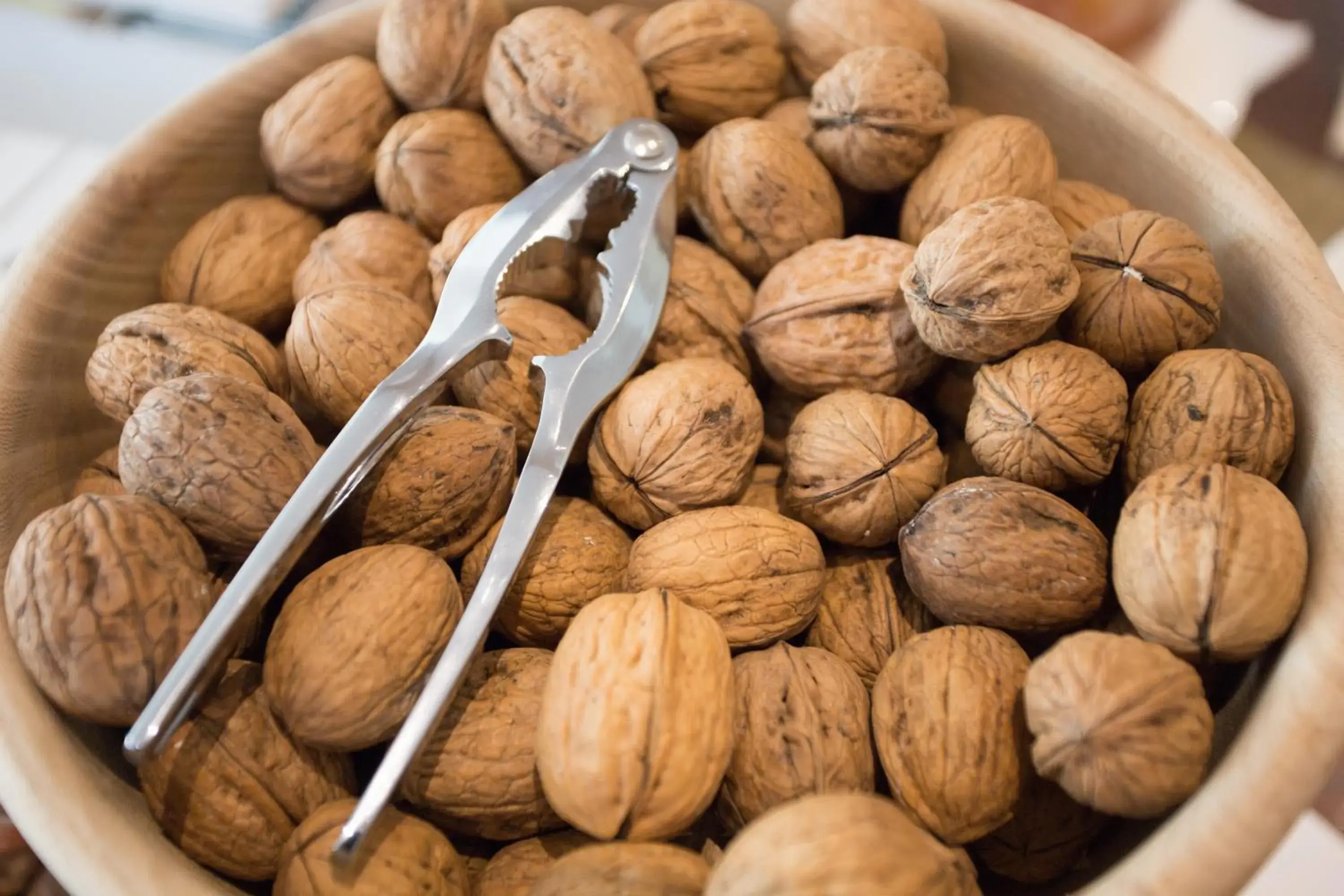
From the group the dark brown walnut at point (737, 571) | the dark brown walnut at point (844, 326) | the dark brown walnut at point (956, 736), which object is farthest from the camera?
the dark brown walnut at point (844, 326)

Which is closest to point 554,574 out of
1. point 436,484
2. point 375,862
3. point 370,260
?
point 436,484

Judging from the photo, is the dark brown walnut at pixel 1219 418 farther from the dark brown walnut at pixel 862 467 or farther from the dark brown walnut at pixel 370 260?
the dark brown walnut at pixel 370 260

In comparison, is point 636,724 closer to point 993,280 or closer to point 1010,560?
point 1010,560

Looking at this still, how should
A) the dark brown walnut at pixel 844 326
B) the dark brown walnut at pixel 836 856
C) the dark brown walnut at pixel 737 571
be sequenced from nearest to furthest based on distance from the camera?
the dark brown walnut at pixel 836 856 → the dark brown walnut at pixel 737 571 → the dark brown walnut at pixel 844 326

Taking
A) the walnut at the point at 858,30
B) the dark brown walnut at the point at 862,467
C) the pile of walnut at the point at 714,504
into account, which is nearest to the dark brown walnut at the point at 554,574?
the pile of walnut at the point at 714,504

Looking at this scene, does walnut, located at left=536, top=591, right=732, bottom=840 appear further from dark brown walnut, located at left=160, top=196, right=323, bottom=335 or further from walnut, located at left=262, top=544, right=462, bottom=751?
dark brown walnut, located at left=160, top=196, right=323, bottom=335
